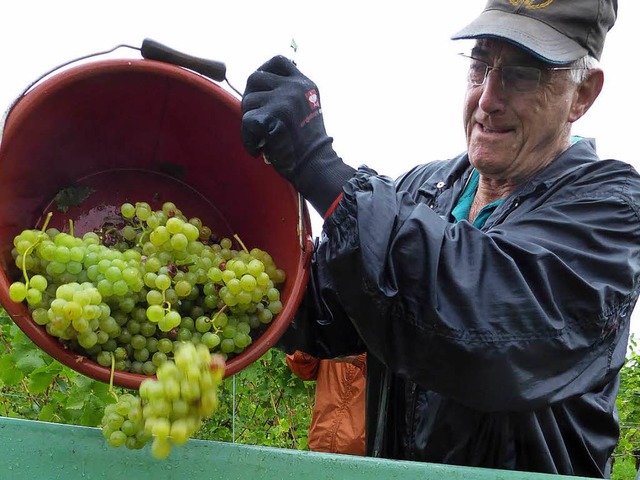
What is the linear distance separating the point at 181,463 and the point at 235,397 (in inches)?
118

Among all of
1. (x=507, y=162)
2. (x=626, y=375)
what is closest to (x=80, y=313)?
(x=507, y=162)

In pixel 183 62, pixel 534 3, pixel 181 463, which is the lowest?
pixel 181 463

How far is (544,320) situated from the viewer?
1.39 m

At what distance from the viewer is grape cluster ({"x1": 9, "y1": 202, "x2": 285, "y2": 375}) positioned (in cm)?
127

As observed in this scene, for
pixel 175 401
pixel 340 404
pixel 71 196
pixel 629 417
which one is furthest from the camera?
pixel 629 417

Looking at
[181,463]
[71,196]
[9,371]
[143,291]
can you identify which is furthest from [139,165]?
[9,371]

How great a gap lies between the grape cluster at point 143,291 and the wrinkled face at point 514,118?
2.44ft

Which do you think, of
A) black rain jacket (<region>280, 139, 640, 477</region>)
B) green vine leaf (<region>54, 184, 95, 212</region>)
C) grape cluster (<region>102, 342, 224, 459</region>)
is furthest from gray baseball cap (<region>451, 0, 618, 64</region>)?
grape cluster (<region>102, 342, 224, 459</region>)

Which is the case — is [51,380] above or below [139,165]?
below

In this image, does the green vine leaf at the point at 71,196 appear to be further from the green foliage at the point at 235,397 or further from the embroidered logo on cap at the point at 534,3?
the embroidered logo on cap at the point at 534,3

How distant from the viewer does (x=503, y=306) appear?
1383mm

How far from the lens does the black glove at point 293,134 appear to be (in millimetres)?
1463

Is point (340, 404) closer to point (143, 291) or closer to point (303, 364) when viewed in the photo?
point (303, 364)

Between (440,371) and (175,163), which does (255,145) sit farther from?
(440,371)
